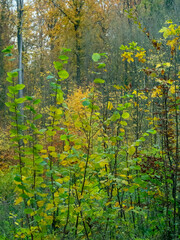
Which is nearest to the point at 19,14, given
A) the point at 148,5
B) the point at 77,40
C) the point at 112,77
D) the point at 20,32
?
the point at 20,32

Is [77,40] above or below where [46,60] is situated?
above

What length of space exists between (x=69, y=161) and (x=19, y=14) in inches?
517

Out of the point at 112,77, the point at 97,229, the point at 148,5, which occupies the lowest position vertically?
the point at 97,229

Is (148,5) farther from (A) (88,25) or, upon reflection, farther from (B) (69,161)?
(B) (69,161)

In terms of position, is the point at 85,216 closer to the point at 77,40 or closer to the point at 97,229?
the point at 97,229

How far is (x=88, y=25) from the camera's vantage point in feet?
70.3

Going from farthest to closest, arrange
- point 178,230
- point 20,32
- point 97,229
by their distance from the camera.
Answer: point 20,32 < point 178,230 < point 97,229

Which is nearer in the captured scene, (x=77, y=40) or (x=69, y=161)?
(x=69, y=161)

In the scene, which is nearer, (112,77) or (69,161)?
(69,161)

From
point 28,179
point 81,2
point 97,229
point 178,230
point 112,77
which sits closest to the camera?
point 28,179

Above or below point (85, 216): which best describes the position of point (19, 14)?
above

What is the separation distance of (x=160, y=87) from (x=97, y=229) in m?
1.52

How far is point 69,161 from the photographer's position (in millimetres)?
1931

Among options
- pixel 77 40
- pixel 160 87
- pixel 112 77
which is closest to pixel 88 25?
pixel 77 40
